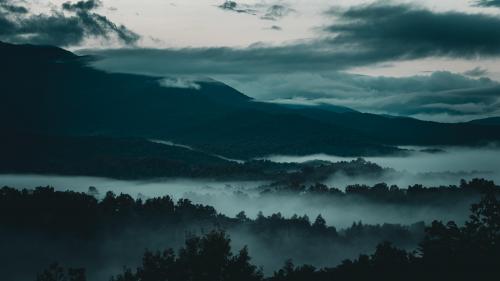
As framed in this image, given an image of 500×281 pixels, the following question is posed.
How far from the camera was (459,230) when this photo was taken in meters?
76.2

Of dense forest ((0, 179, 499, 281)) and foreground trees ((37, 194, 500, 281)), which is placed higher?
foreground trees ((37, 194, 500, 281))

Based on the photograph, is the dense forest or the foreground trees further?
the dense forest

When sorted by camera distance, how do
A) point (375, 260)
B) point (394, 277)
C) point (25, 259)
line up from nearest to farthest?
1. point (394, 277)
2. point (375, 260)
3. point (25, 259)

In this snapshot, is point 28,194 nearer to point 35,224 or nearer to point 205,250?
point 35,224

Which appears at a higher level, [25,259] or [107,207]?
[107,207]

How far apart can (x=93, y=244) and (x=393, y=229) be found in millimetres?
73376

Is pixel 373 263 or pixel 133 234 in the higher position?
pixel 373 263

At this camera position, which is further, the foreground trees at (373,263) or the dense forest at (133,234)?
the dense forest at (133,234)

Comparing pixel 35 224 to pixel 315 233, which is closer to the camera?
pixel 35 224

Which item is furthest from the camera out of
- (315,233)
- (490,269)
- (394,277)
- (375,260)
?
(315,233)

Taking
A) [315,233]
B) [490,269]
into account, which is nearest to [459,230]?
[490,269]

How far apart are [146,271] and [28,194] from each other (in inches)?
3597

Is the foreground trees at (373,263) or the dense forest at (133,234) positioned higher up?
the foreground trees at (373,263)

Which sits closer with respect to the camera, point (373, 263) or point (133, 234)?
point (373, 263)
